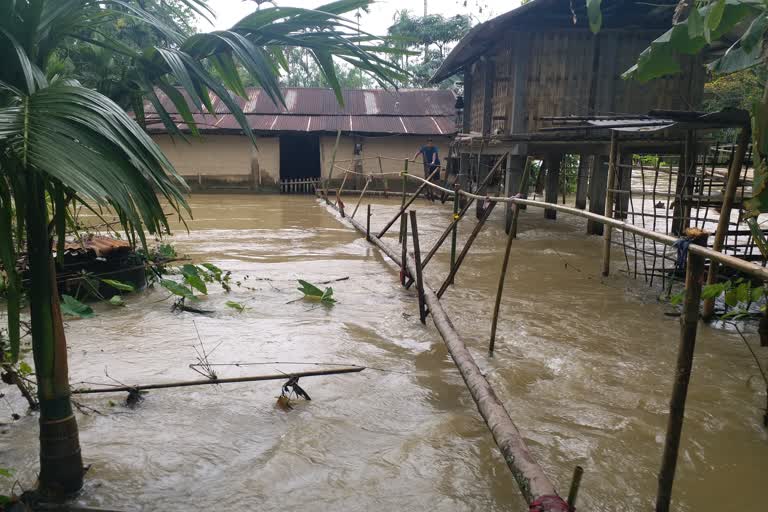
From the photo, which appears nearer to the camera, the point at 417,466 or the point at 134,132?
the point at 134,132

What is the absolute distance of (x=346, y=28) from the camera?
7.73ft

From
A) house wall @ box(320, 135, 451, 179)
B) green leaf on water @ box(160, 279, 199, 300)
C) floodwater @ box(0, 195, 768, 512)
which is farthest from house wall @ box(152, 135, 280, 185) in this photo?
green leaf on water @ box(160, 279, 199, 300)

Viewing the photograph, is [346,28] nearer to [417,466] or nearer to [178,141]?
[417,466]

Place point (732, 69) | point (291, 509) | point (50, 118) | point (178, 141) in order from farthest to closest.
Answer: point (178, 141)
point (732, 69)
point (291, 509)
point (50, 118)

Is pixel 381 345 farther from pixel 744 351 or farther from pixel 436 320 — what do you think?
pixel 744 351

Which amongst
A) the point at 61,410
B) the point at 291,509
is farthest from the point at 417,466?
the point at 61,410

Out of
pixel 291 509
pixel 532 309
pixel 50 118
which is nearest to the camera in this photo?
pixel 50 118

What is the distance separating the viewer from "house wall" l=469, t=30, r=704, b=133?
9805 millimetres

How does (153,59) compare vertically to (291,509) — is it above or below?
above

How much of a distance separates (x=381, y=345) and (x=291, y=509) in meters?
2.20

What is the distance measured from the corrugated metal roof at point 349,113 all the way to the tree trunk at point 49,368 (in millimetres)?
15656

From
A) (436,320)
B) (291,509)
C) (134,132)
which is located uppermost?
(134,132)

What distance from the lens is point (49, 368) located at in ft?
7.54

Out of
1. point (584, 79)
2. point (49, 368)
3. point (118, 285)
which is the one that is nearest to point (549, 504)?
point (49, 368)
